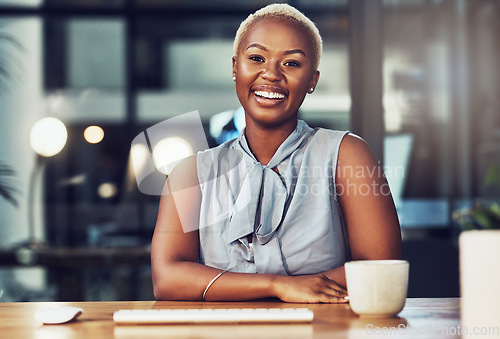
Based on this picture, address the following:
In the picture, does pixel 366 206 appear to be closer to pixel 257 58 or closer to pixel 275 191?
pixel 275 191

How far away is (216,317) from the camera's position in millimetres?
846

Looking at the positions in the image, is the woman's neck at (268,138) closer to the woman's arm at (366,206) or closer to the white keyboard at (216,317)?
the woman's arm at (366,206)

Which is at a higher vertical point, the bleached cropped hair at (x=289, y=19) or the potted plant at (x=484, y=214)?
the bleached cropped hair at (x=289, y=19)

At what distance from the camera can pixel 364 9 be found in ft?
9.80

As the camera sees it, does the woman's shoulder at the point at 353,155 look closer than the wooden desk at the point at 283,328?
No

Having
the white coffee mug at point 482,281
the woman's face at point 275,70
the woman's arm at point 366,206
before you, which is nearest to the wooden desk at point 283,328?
the white coffee mug at point 482,281

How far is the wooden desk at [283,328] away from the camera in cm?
78

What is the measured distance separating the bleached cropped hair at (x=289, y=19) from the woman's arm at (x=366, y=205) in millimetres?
285

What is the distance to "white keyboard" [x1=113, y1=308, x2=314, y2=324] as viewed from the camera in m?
0.84

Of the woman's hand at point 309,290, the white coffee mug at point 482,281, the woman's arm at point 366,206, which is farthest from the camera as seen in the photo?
the woman's arm at point 366,206

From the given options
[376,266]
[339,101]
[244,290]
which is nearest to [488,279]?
[376,266]

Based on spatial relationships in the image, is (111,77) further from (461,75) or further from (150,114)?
(461,75)

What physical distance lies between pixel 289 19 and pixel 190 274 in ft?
2.36

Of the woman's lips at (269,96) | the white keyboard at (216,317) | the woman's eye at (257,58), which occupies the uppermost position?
the woman's eye at (257,58)
